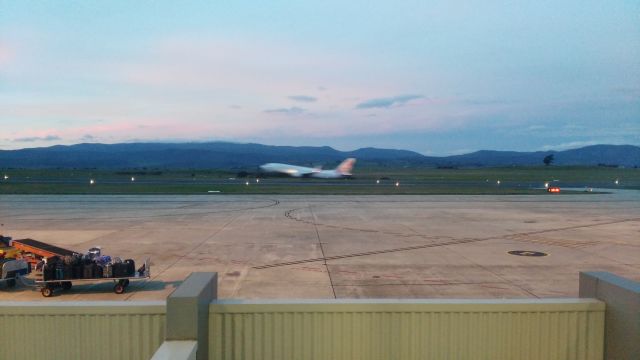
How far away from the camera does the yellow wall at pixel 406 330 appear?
732cm

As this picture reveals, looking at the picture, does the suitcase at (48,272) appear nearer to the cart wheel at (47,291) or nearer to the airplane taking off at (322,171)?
the cart wheel at (47,291)

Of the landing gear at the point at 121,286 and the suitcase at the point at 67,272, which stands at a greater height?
the suitcase at the point at 67,272

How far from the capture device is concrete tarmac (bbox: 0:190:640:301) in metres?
19.6

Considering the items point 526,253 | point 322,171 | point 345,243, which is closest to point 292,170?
point 322,171

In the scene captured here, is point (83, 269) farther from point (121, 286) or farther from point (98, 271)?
point (121, 286)

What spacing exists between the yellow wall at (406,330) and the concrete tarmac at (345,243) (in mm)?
10787

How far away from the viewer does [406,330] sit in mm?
7387

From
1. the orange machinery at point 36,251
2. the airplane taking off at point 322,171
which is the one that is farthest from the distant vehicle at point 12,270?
the airplane taking off at point 322,171

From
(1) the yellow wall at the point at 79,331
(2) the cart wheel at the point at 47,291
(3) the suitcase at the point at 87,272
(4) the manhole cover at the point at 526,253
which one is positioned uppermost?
(1) the yellow wall at the point at 79,331

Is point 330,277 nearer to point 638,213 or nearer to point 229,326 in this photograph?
point 229,326

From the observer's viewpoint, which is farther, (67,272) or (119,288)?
(119,288)

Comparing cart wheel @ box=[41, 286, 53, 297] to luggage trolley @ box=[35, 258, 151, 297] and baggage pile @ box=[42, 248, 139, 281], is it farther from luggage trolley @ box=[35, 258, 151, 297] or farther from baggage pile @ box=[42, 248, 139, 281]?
baggage pile @ box=[42, 248, 139, 281]

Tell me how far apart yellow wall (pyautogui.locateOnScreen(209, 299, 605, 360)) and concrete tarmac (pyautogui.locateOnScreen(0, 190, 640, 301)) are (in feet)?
35.4

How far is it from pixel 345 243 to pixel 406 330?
22.8 metres
